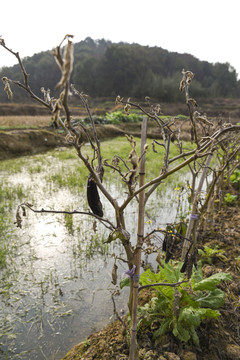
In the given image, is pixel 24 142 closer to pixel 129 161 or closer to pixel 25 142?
pixel 25 142

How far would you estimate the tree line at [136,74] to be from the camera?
40.8 metres

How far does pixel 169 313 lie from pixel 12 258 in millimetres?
2005

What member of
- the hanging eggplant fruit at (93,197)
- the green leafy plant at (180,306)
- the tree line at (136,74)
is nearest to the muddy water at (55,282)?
the hanging eggplant fruit at (93,197)

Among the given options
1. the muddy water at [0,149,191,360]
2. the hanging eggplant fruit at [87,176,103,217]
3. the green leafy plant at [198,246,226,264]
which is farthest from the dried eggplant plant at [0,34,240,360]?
the green leafy plant at [198,246,226,264]

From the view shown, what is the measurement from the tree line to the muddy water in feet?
124

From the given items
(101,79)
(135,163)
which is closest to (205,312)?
(135,163)

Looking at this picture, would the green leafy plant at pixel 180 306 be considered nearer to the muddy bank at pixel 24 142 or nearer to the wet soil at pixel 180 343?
the wet soil at pixel 180 343

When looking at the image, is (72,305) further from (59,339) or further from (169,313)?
(169,313)

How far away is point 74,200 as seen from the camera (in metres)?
4.64

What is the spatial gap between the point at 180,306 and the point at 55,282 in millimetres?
1386

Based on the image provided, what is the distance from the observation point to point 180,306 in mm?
1599

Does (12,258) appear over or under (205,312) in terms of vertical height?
under

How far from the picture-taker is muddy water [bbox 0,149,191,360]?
76.9 inches

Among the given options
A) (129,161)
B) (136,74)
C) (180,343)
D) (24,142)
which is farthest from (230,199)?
(136,74)
